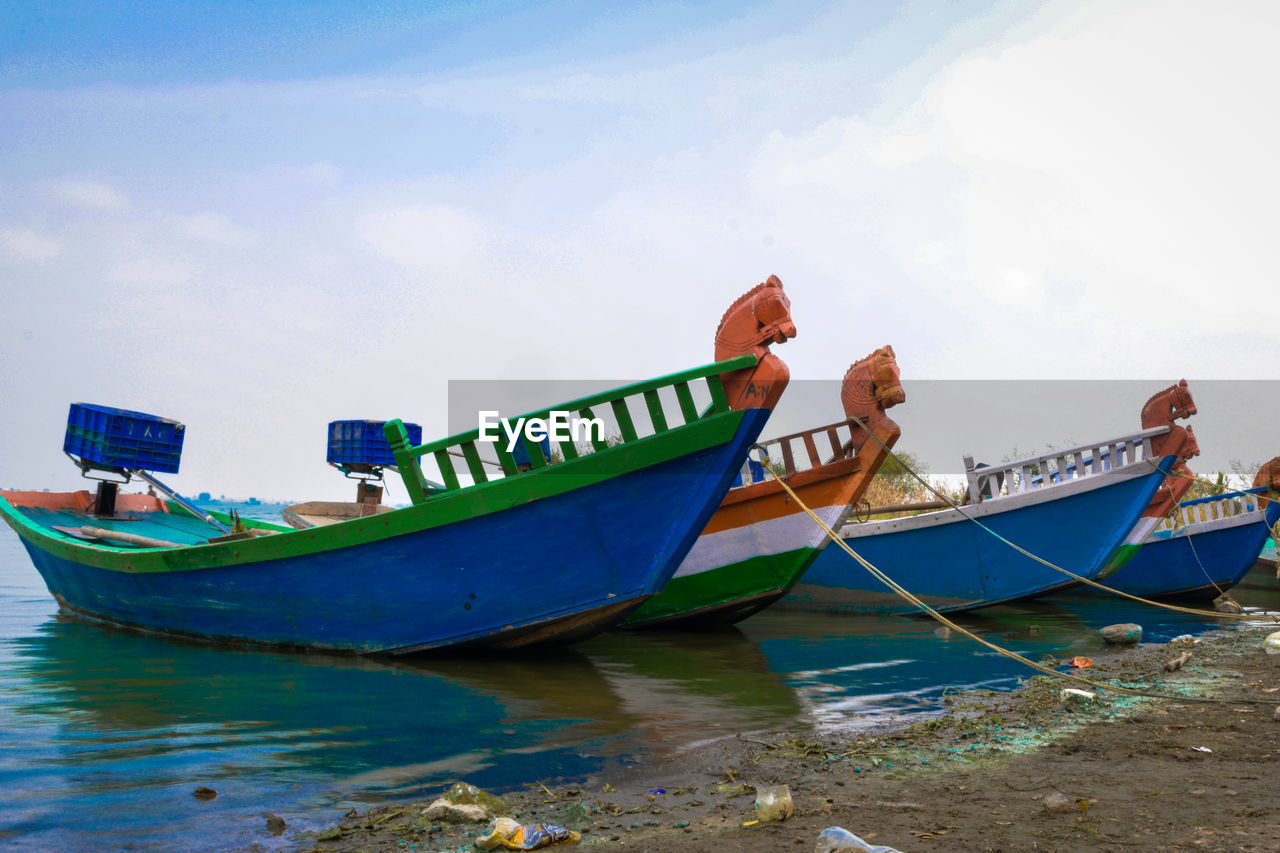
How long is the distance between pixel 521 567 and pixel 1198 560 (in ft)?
49.5

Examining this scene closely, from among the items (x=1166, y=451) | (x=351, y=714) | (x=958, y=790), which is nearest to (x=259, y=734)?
(x=351, y=714)

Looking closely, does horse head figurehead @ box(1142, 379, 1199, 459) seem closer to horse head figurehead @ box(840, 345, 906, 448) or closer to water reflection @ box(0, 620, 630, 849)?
horse head figurehead @ box(840, 345, 906, 448)

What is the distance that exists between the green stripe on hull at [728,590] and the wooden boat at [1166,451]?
5.99 meters

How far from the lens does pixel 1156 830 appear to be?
135 inches

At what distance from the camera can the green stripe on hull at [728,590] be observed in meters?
11.4

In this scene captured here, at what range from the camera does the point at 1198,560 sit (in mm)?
16969

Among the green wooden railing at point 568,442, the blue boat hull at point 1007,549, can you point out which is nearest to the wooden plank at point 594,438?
the green wooden railing at point 568,442

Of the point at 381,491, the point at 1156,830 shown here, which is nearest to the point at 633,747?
the point at 1156,830

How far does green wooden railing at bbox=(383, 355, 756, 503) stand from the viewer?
7637 millimetres

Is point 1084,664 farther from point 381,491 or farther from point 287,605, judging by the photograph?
point 381,491

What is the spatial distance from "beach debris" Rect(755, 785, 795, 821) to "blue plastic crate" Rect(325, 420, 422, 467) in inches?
544

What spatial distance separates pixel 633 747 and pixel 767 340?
4.40 m

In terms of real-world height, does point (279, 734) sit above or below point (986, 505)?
below

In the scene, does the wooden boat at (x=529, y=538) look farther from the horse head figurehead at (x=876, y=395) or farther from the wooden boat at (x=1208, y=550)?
the wooden boat at (x=1208, y=550)
